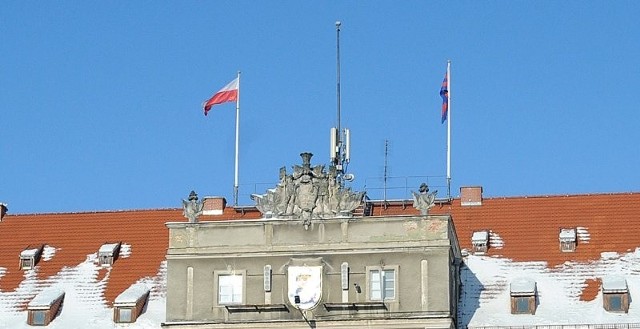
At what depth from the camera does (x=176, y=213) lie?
77.0 meters

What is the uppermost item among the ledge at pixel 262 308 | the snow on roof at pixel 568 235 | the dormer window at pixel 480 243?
the snow on roof at pixel 568 235

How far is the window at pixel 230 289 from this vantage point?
219ft

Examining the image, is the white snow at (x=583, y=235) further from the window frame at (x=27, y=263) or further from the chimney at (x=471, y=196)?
the window frame at (x=27, y=263)

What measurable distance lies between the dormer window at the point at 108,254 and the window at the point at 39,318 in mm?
4008

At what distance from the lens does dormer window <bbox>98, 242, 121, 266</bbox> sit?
7400 centimetres

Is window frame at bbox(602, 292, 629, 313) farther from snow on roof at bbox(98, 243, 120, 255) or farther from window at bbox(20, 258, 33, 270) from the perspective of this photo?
window at bbox(20, 258, 33, 270)

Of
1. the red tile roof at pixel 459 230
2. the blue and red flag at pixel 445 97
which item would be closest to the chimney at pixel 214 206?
the red tile roof at pixel 459 230

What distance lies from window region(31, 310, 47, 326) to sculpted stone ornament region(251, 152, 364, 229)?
413 inches

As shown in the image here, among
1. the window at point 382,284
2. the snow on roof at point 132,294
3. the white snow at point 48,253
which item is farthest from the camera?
the white snow at point 48,253

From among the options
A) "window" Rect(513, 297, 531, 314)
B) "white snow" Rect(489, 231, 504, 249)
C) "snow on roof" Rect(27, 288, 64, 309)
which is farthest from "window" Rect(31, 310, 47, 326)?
"window" Rect(513, 297, 531, 314)

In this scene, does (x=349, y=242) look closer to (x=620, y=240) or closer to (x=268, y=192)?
(x=268, y=192)

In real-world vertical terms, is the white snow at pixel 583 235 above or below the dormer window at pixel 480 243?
above

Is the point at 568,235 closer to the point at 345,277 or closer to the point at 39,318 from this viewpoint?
the point at 345,277

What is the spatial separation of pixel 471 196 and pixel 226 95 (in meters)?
11.8
